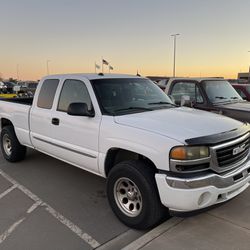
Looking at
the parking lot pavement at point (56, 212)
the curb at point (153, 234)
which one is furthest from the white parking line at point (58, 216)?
the curb at point (153, 234)

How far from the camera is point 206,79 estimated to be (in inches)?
304

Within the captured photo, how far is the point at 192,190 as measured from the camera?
3.18 meters

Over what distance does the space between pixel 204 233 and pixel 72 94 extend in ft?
9.08

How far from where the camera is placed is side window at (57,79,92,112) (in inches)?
180

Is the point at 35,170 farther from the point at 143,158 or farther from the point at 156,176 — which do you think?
the point at 156,176

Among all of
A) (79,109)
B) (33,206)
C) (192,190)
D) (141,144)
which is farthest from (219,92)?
(33,206)

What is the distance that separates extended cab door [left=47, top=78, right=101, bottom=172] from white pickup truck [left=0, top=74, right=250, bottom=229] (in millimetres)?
13

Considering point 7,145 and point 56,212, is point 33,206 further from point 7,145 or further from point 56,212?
point 7,145

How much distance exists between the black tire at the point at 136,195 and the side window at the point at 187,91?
4.20 metres

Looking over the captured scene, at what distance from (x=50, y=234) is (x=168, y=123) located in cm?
192

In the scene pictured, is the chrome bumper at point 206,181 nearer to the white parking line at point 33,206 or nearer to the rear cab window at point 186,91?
the white parking line at point 33,206

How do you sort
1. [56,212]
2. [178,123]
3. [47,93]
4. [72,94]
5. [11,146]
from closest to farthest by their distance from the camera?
[178,123]
[56,212]
[72,94]
[47,93]
[11,146]

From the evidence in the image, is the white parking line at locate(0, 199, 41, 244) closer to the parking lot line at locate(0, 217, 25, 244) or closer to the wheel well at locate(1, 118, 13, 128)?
the parking lot line at locate(0, 217, 25, 244)

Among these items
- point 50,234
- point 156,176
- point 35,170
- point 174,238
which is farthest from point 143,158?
point 35,170
